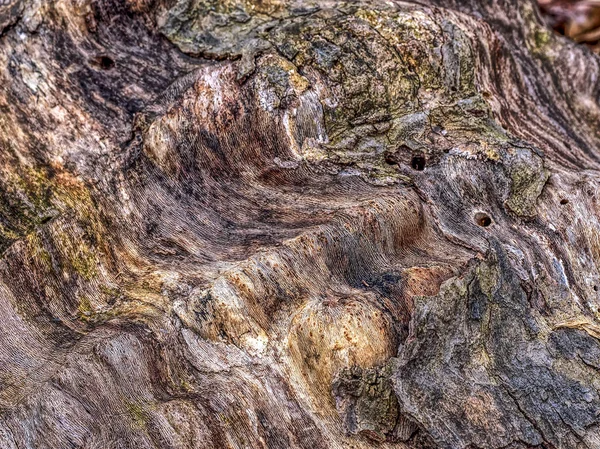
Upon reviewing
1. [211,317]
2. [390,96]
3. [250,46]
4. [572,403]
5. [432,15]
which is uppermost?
[250,46]

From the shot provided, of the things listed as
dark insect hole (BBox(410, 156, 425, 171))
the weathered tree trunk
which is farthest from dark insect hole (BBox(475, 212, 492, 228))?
dark insect hole (BBox(410, 156, 425, 171))

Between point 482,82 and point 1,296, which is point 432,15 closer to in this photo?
point 482,82

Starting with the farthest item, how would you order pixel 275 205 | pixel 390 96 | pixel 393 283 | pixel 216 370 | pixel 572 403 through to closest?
pixel 390 96, pixel 275 205, pixel 393 283, pixel 216 370, pixel 572 403

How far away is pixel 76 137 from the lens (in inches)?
138

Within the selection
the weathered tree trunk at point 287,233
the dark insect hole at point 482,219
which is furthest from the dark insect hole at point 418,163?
the dark insect hole at point 482,219

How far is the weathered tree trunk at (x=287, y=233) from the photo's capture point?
271cm

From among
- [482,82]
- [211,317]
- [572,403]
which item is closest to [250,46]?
[482,82]

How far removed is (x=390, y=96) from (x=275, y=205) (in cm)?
106

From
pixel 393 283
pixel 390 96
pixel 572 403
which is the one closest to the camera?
pixel 572 403

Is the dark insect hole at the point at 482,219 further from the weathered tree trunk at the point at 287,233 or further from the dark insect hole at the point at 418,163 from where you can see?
the dark insect hole at the point at 418,163

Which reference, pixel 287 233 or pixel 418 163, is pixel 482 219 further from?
pixel 287 233

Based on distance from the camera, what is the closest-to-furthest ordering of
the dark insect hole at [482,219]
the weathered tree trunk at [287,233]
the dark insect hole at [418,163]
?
the weathered tree trunk at [287,233]
the dark insect hole at [482,219]
the dark insect hole at [418,163]

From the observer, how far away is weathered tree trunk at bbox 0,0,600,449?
8.91ft

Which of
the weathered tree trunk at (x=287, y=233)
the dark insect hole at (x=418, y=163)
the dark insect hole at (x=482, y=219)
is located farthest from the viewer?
the dark insect hole at (x=418, y=163)
